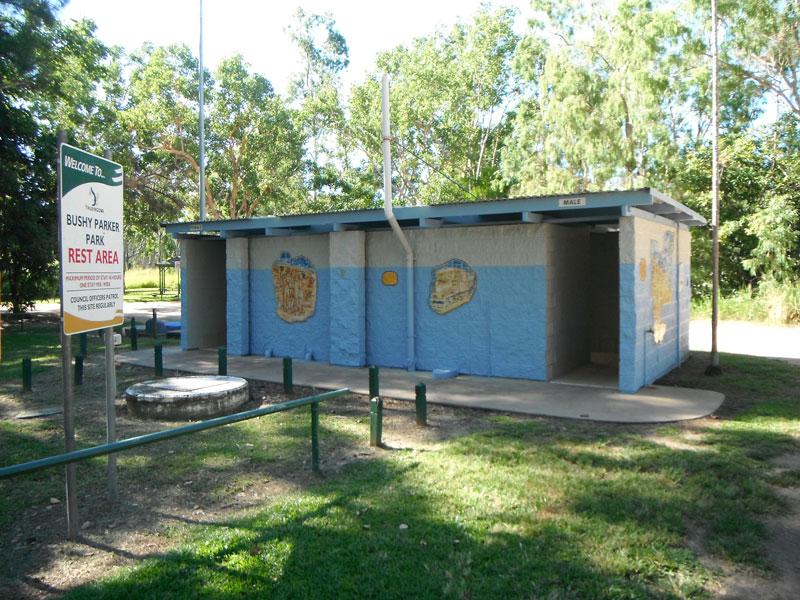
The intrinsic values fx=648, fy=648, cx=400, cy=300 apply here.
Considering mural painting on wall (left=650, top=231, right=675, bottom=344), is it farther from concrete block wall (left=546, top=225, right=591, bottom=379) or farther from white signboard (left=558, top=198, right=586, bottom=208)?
white signboard (left=558, top=198, right=586, bottom=208)

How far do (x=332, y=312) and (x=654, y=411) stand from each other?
6340 mm

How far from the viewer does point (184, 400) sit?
338 inches

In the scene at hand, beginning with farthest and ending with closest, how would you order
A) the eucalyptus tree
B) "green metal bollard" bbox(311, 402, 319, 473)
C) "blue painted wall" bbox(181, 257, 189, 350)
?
the eucalyptus tree < "blue painted wall" bbox(181, 257, 189, 350) < "green metal bollard" bbox(311, 402, 319, 473)

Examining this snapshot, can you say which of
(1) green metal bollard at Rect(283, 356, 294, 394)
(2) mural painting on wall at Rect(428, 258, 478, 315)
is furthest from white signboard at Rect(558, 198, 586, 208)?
(1) green metal bollard at Rect(283, 356, 294, 394)

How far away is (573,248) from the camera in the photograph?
1202 cm

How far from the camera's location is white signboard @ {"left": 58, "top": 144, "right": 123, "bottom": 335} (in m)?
4.55

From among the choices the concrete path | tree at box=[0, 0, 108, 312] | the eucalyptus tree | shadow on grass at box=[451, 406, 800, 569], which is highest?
the eucalyptus tree

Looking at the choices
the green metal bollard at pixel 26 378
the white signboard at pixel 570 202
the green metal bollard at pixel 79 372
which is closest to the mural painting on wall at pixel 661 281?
the white signboard at pixel 570 202

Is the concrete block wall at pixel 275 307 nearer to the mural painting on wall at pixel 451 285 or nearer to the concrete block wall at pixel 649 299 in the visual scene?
the mural painting on wall at pixel 451 285

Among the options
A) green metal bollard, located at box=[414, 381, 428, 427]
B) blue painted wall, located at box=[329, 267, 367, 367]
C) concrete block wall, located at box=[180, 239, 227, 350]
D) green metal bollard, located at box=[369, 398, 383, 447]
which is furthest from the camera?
concrete block wall, located at box=[180, 239, 227, 350]

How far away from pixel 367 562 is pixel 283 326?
9.87m

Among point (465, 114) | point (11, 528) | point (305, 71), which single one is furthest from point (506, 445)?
point (305, 71)

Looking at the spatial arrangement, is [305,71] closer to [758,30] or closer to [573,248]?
[758,30]

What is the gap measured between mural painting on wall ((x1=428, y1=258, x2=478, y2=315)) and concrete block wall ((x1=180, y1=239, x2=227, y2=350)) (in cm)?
649
